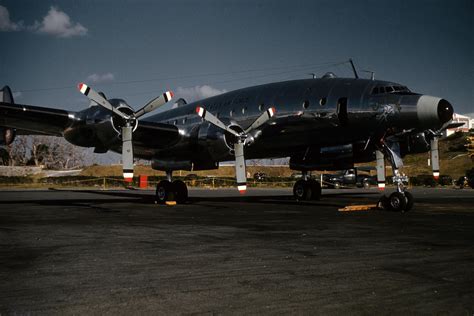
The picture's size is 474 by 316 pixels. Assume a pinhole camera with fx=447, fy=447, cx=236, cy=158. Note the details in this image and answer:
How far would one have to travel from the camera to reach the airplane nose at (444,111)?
51.3 ft

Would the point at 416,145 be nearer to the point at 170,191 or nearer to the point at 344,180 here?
the point at 170,191

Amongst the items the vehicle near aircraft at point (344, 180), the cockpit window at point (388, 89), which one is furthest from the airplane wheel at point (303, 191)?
the vehicle near aircraft at point (344, 180)

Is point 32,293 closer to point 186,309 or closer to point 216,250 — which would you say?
point 186,309

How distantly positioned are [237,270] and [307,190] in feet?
58.1

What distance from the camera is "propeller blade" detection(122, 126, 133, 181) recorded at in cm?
→ 1709

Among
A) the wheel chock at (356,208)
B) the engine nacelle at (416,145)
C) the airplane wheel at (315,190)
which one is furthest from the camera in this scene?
the airplane wheel at (315,190)

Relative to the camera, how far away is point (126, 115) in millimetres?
18109

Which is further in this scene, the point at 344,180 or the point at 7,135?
the point at 344,180

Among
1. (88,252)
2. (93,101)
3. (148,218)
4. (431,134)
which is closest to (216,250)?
(88,252)

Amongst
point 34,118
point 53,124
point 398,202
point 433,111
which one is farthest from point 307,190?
point 34,118

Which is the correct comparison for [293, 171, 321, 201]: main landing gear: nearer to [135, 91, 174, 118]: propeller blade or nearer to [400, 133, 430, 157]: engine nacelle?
[400, 133, 430, 157]: engine nacelle

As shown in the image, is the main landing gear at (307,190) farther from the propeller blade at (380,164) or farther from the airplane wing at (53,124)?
the airplane wing at (53,124)

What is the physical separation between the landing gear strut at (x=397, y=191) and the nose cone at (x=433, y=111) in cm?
185

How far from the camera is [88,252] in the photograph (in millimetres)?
7793
